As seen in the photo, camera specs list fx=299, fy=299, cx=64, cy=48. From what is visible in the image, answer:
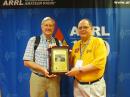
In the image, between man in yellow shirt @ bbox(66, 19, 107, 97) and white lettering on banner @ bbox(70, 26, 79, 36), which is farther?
white lettering on banner @ bbox(70, 26, 79, 36)

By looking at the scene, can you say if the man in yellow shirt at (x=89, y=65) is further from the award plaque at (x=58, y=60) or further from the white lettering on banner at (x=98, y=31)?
the white lettering on banner at (x=98, y=31)

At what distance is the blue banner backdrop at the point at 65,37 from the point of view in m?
4.18

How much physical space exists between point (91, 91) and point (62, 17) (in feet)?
3.85

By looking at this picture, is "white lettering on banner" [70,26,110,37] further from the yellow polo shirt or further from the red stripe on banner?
the yellow polo shirt

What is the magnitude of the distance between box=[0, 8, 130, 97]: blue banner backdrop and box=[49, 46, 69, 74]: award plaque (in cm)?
47

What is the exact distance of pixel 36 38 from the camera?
3838mm

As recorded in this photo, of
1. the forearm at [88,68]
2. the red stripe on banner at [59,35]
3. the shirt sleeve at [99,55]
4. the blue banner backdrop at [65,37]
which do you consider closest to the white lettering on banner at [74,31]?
the blue banner backdrop at [65,37]

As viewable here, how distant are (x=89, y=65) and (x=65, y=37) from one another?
0.80 m

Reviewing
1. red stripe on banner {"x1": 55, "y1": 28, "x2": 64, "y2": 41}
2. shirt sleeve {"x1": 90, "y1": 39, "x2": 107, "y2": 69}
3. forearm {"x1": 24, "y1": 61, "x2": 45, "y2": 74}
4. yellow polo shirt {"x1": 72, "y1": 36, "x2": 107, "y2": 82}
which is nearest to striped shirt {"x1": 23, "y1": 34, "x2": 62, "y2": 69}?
forearm {"x1": 24, "y1": 61, "x2": 45, "y2": 74}

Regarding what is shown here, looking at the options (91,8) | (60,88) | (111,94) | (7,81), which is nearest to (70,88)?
(60,88)

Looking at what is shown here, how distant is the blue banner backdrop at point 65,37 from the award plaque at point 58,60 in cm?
47

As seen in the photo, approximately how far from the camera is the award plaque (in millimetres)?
3754

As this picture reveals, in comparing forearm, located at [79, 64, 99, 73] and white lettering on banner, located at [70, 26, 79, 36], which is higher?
white lettering on banner, located at [70, 26, 79, 36]

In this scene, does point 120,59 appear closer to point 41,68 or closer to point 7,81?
point 41,68
